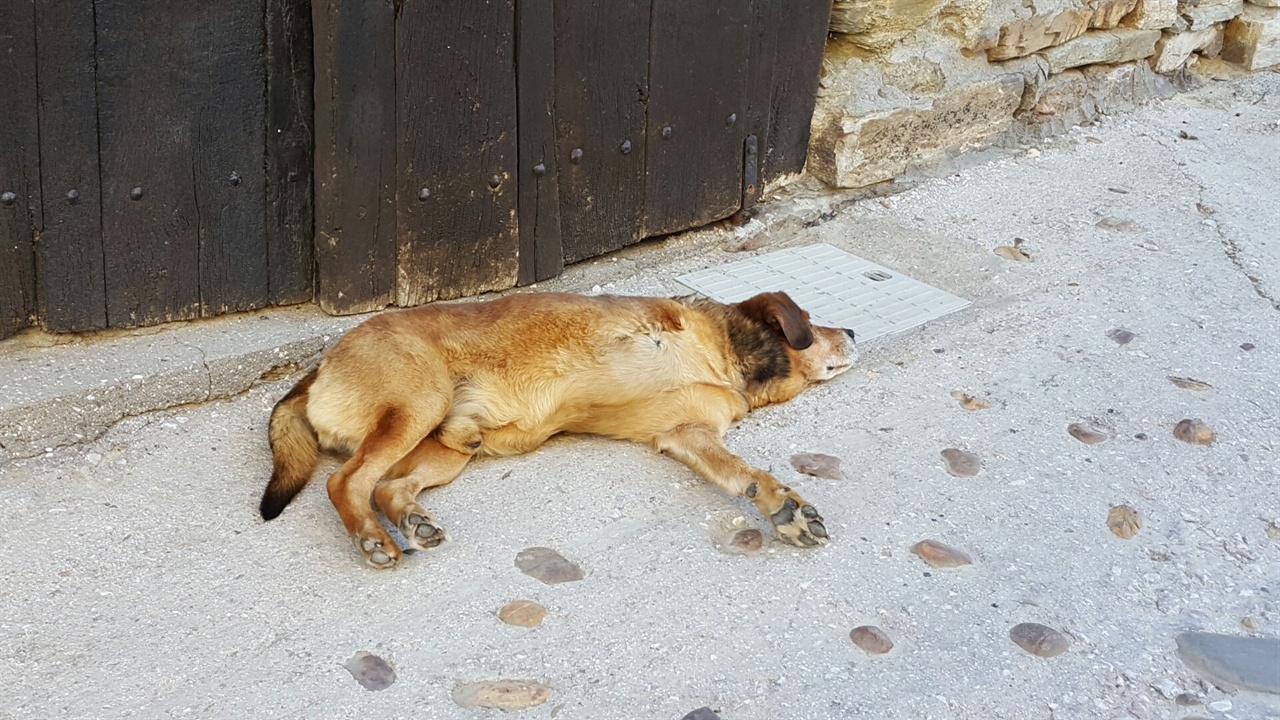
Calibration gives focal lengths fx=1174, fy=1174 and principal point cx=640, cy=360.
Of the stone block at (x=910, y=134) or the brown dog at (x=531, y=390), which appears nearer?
the brown dog at (x=531, y=390)

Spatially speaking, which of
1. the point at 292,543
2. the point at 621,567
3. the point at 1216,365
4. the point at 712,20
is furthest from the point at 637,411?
the point at 1216,365

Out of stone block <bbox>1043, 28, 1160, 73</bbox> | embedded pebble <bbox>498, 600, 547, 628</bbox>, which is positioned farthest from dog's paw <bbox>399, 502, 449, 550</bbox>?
stone block <bbox>1043, 28, 1160, 73</bbox>

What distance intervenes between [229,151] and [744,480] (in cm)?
211

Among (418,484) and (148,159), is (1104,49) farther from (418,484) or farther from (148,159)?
(148,159)

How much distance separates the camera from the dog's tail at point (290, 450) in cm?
347

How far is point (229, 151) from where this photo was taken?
408 centimetres

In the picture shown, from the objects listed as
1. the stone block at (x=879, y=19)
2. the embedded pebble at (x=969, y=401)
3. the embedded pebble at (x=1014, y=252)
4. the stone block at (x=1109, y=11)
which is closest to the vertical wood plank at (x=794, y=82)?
the stone block at (x=879, y=19)

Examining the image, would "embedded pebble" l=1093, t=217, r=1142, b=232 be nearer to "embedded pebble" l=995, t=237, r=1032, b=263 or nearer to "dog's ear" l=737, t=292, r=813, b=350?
"embedded pebble" l=995, t=237, r=1032, b=263

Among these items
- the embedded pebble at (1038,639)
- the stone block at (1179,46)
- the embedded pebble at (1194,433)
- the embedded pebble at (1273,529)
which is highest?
the stone block at (1179,46)

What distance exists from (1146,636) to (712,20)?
3.12m

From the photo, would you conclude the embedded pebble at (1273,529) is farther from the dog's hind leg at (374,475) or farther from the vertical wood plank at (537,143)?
the vertical wood plank at (537,143)

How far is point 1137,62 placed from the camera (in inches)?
278

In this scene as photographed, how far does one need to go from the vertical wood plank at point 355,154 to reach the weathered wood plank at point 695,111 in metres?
1.27

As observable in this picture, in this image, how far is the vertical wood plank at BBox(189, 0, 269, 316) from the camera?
3.91m
